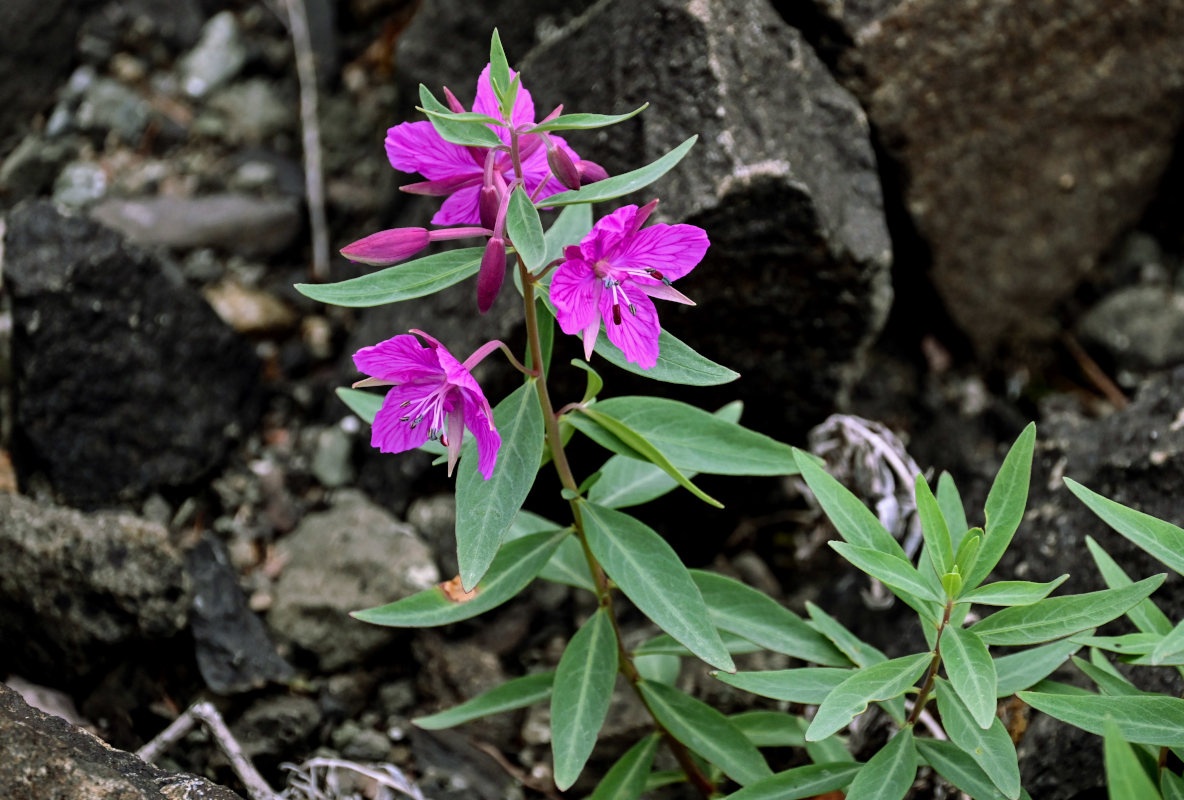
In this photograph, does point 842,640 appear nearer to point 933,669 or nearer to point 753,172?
point 933,669

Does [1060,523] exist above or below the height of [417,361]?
below

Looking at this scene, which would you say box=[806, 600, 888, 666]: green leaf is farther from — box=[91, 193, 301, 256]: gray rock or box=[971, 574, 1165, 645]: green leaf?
box=[91, 193, 301, 256]: gray rock

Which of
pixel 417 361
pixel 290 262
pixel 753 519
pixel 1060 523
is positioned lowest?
pixel 753 519

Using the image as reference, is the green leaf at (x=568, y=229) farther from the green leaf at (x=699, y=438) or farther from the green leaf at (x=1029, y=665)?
the green leaf at (x=1029, y=665)

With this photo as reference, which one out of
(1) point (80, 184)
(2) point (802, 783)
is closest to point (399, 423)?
(2) point (802, 783)

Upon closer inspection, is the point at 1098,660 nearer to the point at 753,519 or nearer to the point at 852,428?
the point at 852,428

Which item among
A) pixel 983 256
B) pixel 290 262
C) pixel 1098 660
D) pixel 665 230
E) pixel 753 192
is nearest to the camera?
pixel 665 230

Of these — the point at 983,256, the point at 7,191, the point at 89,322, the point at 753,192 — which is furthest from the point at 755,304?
the point at 7,191
